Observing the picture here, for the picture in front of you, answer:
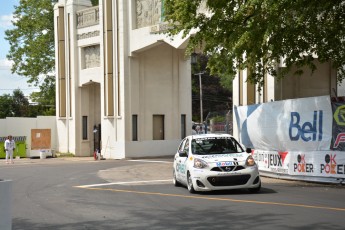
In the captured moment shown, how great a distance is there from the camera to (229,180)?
14.2 m

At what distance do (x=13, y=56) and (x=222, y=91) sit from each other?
31625 millimetres

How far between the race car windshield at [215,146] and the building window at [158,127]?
19787 mm

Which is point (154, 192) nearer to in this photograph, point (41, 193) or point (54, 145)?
point (41, 193)

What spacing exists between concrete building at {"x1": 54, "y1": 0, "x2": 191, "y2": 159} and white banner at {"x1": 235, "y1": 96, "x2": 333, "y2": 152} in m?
11.7

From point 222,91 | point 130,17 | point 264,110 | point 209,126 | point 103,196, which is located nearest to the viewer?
point 103,196

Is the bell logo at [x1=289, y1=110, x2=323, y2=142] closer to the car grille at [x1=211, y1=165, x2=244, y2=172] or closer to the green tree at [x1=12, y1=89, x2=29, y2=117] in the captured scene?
the car grille at [x1=211, y1=165, x2=244, y2=172]

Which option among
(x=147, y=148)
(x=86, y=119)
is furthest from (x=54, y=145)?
(x=147, y=148)

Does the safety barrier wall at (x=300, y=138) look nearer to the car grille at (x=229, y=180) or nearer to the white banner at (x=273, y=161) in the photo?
the white banner at (x=273, y=161)

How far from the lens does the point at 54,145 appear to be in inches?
1645

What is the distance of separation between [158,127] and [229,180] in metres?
21.7

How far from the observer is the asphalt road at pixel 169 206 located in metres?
10.1

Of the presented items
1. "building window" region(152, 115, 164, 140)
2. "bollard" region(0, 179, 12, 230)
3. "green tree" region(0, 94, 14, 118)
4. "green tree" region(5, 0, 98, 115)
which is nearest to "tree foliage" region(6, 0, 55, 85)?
"green tree" region(5, 0, 98, 115)

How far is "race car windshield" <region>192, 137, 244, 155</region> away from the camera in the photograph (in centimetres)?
1548

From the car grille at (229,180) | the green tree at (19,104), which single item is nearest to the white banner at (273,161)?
the car grille at (229,180)
